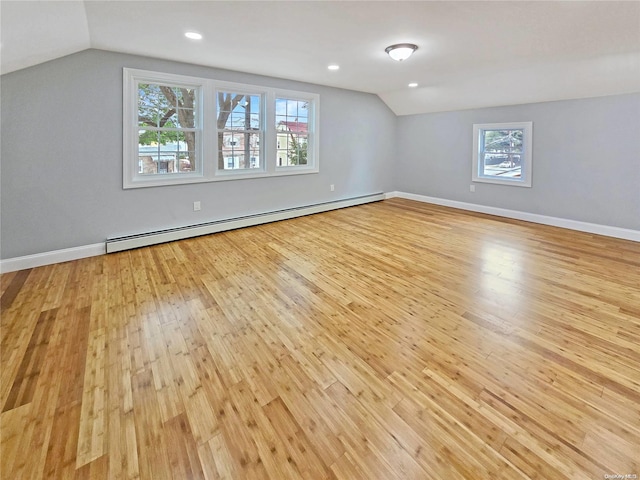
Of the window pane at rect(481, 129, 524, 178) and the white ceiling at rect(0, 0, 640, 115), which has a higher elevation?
the white ceiling at rect(0, 0, 640, 115)

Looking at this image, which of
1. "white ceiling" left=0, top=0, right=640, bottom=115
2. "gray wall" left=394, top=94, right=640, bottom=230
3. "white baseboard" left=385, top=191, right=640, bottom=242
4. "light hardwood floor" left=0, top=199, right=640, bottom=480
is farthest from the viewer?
"white baseboard" left=385, top=191, right=640, bottom=242

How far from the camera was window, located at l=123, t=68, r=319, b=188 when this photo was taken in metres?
4.08

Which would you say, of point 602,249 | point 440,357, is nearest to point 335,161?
point 602,249

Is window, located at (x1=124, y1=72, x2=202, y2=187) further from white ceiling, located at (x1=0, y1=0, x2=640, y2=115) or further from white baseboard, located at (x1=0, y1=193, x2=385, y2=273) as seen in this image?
white baseboard, located at (x1=0, y1=193, x2=385, y2=273)

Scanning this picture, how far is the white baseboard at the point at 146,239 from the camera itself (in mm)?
3430

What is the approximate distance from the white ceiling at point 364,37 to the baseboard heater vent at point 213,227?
200 centimetres

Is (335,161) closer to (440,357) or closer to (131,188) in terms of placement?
(131,188)

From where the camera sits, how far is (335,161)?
639cm

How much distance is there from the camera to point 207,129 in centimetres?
456

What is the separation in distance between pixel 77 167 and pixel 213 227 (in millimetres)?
1761

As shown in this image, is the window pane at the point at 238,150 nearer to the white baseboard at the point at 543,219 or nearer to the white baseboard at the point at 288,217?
the white baseboard at the point at 288,217

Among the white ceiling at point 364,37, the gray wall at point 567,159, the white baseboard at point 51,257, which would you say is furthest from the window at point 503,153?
the white baseboard at point 51,257

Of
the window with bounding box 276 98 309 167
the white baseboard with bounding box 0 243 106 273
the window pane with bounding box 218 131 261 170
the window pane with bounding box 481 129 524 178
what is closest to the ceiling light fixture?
the window with bounding box 276 98 309 167

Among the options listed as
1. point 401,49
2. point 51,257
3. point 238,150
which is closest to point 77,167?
point 51,257
